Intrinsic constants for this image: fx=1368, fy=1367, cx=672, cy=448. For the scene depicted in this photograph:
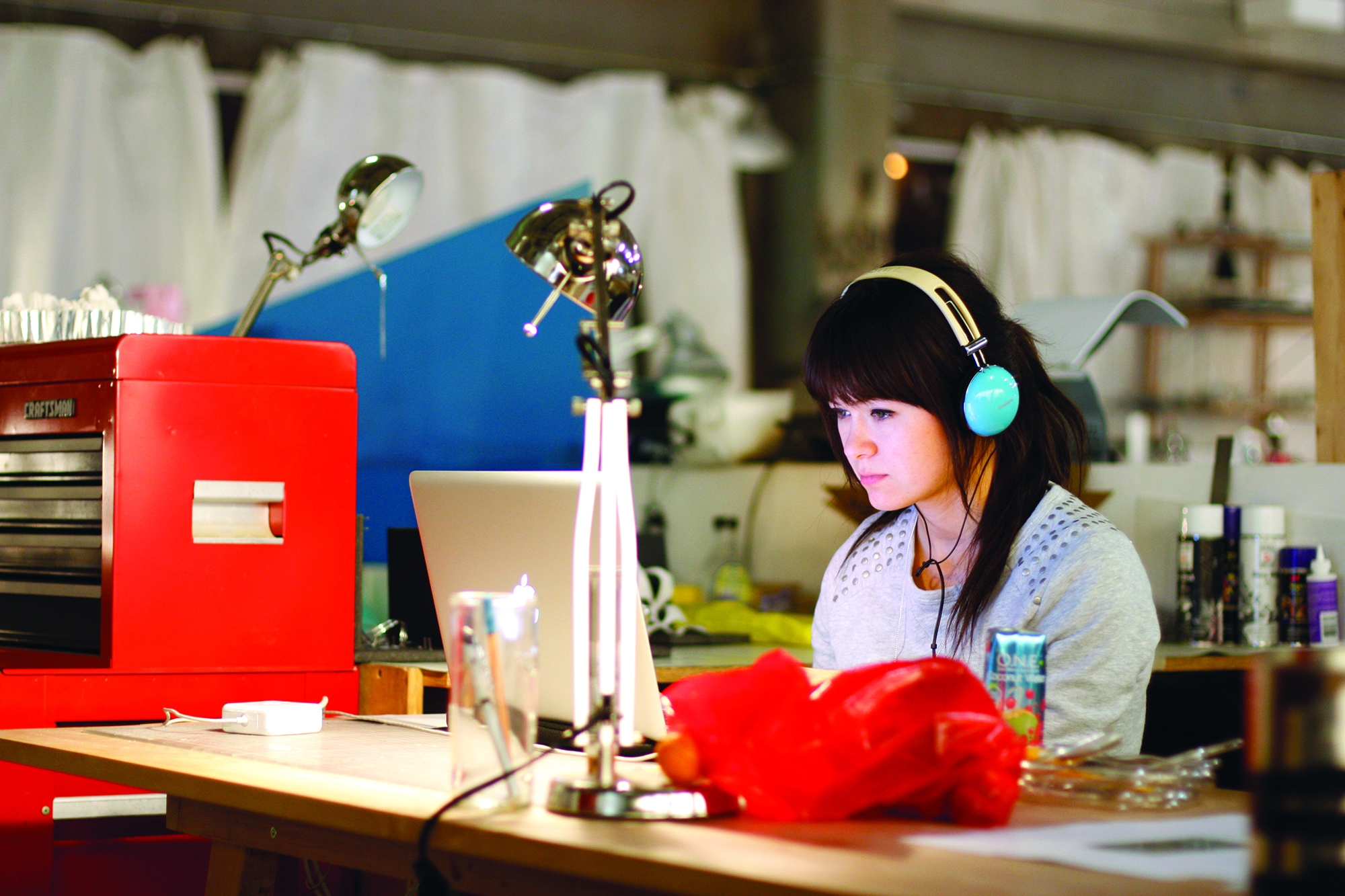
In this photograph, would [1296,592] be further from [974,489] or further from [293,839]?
[293,839]

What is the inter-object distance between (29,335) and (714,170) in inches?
134

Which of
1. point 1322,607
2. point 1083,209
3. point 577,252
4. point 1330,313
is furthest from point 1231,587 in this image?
point 1083,209

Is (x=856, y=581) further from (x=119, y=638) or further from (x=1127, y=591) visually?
(x=119, y=638)

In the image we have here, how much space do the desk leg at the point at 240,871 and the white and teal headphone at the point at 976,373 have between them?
87cm

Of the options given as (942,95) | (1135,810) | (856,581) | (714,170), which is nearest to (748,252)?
(714,170)

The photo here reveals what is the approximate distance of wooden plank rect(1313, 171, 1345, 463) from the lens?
2.41 m

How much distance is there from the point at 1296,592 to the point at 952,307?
1.16 metres

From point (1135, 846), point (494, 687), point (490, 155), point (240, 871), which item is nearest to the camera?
point (1135, 846)

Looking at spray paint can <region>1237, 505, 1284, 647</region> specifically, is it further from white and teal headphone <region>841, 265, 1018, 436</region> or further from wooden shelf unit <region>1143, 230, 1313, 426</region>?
wooden shelf unit <region>1143, 230, 1313, 426</region>

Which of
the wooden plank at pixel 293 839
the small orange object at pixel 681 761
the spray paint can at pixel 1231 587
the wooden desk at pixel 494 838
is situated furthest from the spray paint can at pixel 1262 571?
the wooden plank at pixel 293 839

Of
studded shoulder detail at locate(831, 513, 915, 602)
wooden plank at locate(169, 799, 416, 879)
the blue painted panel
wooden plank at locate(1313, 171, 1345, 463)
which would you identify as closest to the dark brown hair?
studded shoulder detail at locate(831, 513, 915, 602)

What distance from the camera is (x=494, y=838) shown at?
0.94 m

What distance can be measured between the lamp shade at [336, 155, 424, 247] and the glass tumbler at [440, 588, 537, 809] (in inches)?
44.0

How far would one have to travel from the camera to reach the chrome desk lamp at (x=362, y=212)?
80.7 inches
